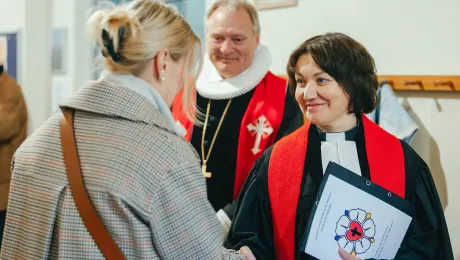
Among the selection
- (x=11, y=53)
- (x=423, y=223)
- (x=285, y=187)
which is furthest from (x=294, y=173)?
(x=11, y=53)

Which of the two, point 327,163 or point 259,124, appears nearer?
point 327,163

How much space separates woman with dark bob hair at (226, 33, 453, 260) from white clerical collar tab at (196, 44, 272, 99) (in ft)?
1.83

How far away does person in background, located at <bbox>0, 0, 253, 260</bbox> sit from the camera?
3.58ft

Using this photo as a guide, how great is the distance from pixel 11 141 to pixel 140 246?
2805mm

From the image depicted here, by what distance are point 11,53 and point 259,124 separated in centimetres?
321

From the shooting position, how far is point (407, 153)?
1.55 meters

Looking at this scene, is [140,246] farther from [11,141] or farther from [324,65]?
[11,141]

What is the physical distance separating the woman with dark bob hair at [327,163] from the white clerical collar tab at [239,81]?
22.0 inches

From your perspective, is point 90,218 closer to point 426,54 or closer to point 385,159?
point 385,159

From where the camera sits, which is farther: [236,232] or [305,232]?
[236,232]

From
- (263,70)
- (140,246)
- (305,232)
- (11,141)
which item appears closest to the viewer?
(140,246)

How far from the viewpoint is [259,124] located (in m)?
2.09

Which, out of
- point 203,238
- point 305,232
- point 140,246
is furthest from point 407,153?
point 140,246

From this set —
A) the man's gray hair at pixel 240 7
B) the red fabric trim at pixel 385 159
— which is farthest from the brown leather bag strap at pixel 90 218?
the man's gray hair at pixel 240 7
